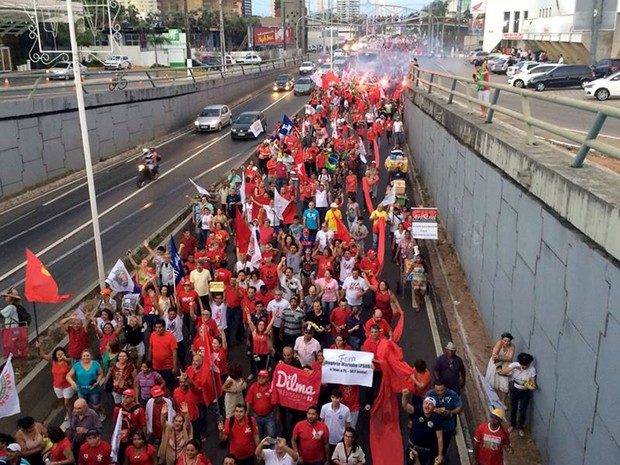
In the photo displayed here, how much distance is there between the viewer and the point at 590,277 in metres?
6.57

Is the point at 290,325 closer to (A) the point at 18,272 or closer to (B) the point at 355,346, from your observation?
(B) the point at 355,346

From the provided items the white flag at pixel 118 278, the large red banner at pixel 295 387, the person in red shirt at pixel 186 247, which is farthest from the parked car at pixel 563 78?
the large red banner at pixel 295 387

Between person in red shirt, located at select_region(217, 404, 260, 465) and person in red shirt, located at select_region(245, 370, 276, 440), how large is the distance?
49cm

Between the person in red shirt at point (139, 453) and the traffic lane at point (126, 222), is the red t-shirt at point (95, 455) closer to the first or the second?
the person in red shirt at point (139, 453)

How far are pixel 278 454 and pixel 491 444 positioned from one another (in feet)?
7.67

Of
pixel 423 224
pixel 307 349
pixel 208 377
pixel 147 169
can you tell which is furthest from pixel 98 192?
pixel 208 377

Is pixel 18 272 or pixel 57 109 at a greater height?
pixel 57 109


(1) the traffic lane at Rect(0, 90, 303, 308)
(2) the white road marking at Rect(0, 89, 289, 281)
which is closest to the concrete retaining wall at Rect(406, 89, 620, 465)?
(1) the traffic lane at Rect(0, 90, 303, 308)

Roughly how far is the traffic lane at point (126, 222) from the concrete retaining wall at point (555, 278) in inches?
363

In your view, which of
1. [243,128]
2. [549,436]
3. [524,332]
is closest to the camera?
[549,436]

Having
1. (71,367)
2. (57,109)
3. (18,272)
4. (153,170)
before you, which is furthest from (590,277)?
(57,109)

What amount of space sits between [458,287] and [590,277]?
7468 mm

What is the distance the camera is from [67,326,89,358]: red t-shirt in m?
10.2

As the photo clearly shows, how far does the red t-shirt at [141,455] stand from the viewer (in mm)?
7336
